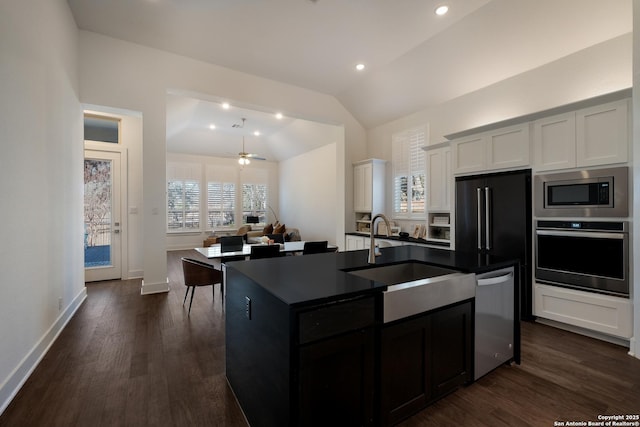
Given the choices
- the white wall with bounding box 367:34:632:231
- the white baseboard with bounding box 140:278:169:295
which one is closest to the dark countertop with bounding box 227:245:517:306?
the white wall with bounding box 367:34:632:231

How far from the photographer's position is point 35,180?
2.51 meters

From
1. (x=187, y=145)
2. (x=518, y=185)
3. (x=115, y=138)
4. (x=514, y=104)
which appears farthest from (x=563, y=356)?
(x=187, y=145)

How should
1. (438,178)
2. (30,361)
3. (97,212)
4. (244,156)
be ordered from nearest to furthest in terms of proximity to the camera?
(30,361) → (438,178) → (97,212) → (244,156)

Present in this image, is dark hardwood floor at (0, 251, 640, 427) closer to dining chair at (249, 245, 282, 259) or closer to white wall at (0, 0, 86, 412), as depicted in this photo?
white wall at (0, 0, 86, 412)

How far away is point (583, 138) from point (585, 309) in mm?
1780

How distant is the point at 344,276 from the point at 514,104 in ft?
12.8

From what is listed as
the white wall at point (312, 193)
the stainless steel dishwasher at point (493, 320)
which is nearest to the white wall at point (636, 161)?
the stainless steel dishwasher at point (493, 320)

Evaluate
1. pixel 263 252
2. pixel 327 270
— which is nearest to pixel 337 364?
pixel 327 270

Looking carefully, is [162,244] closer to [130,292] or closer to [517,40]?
[130,292]

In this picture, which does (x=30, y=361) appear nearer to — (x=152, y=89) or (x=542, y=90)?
(x=152, y=89)

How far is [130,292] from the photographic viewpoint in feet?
15.1

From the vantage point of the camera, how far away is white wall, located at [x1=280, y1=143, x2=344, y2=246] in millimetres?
8164

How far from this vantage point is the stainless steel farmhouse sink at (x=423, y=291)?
1.60 meters

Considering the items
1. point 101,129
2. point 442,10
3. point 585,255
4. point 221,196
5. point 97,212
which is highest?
point 442,10
